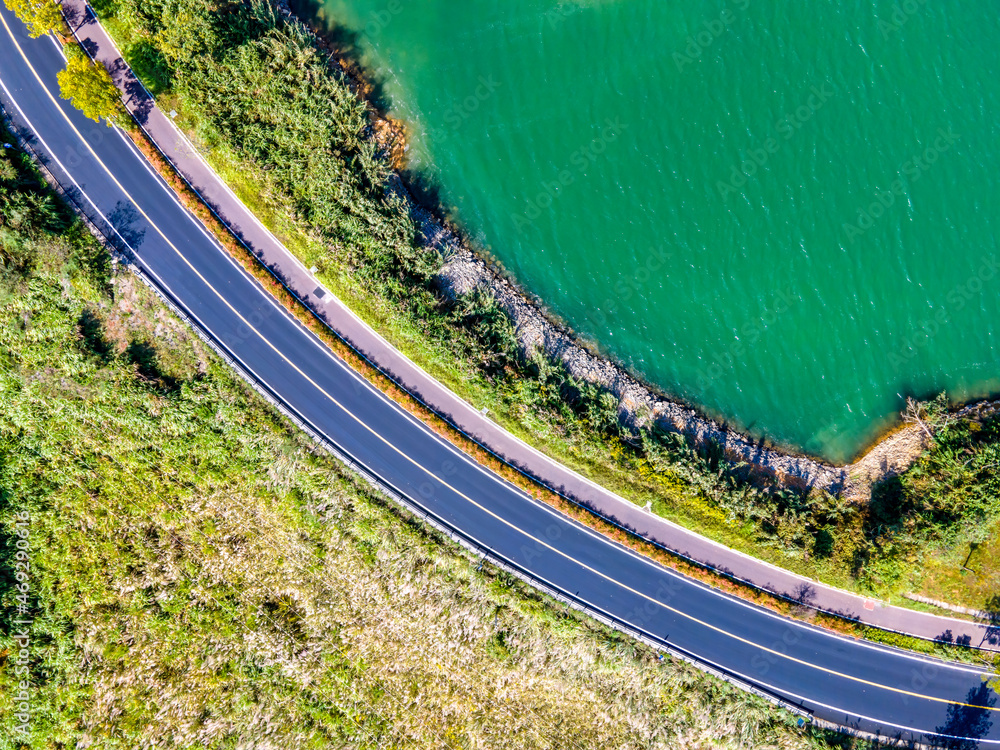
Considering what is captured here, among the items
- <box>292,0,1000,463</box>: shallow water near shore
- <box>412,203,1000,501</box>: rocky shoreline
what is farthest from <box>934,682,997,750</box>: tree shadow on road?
<box>292,0,1000,463</box>: shallow water near shore

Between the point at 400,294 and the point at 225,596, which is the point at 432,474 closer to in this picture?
the point at 400,294

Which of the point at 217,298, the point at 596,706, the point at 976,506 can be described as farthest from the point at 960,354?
the point at 217,298

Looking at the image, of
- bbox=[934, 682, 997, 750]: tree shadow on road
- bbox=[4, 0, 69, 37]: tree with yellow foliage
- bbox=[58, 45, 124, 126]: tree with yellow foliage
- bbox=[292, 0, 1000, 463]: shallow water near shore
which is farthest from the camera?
bbox=[292, 0, 1000, 463]: shallow water near shore

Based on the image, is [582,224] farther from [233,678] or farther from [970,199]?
[233,678]

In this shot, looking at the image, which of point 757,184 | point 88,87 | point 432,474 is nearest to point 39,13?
point 88,87

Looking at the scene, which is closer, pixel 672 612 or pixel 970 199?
pixel 672 612

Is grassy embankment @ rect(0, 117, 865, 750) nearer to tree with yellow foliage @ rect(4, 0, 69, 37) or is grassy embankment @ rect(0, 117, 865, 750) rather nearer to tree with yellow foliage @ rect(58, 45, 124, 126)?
tree with yellow foliage @ rect(58, 45, 124, 126)
